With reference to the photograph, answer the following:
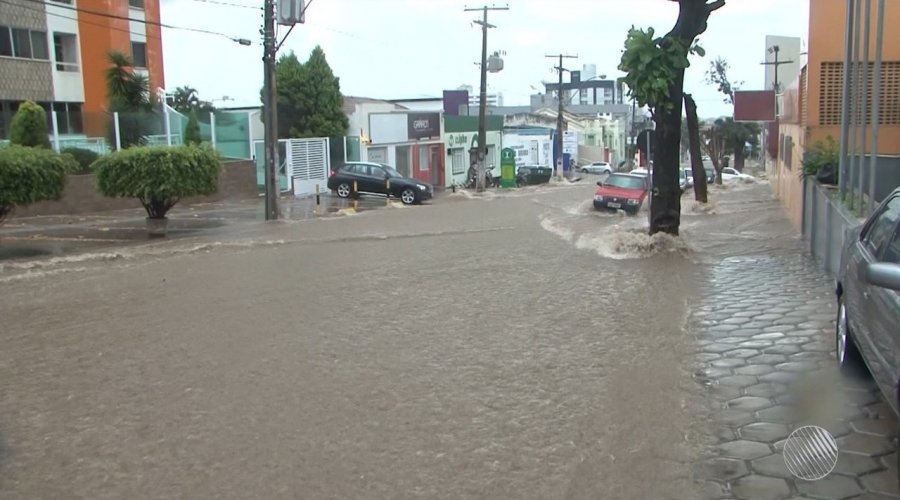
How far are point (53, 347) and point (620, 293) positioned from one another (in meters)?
6.59

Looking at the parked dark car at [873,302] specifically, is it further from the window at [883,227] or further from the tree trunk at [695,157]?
the tree trunk at [695,157]

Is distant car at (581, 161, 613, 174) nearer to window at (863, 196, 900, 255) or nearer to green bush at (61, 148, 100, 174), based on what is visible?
green bush at (61, 148, 100, 174)

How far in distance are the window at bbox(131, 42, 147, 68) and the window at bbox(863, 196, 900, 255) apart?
121 ft

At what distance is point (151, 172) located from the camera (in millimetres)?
18312

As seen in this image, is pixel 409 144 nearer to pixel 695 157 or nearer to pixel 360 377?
pixel 695 157

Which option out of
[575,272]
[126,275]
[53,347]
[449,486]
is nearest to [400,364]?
[449,486]

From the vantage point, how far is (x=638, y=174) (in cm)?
2614

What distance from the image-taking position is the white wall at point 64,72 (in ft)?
110

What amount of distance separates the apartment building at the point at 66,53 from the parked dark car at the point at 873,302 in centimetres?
2874

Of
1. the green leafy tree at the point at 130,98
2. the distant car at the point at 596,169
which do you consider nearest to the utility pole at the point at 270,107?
the green leafy tree at the point at 130,98

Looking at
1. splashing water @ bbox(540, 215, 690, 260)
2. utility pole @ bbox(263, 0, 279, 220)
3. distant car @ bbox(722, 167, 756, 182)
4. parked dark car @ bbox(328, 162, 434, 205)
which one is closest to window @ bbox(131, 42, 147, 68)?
parked dark car @ bbox(328, 162, 434, 205)

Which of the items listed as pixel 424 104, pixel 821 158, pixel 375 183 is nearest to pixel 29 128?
pixel 375 183

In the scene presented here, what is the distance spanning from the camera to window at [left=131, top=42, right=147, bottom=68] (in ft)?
125

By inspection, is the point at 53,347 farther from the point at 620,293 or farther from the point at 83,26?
the point at 83,26
